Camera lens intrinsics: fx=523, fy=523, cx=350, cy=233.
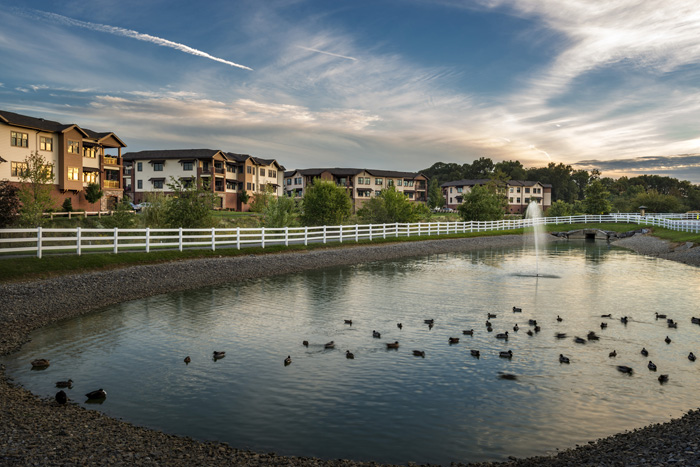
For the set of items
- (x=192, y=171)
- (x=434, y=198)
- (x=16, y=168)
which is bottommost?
(x=434, y=198)

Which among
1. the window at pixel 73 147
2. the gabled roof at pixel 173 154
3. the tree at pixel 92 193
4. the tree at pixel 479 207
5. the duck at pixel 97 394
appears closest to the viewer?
the duck at pixel 97 394

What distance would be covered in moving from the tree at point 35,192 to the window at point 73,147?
4758 millimetres

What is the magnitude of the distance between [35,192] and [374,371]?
4601cm

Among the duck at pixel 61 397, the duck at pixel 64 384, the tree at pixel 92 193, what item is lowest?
the duck at pixel 64 384

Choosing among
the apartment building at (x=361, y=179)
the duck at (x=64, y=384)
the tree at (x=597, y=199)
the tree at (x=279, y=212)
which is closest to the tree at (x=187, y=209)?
the tree at (x=279, y=212)

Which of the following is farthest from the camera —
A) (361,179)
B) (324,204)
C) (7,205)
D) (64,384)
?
(361,179)

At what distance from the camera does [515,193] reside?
139375 mm

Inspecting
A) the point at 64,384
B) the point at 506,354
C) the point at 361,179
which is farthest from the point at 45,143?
the point at 361,179

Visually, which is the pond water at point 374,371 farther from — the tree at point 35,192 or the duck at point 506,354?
the tree at point 35,192

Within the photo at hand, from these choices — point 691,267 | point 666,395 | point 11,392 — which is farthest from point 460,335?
point 691,267

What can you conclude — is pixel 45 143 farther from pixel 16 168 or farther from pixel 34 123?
pixel 16 168

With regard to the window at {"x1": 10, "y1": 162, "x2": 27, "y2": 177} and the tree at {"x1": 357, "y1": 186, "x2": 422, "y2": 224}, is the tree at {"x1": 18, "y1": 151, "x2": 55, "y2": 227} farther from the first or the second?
the tree at {"x1": 357, "y1": 186, "x2": 422, "y2": 224}

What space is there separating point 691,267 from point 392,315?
90.0 ft

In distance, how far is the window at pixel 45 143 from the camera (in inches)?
2336
